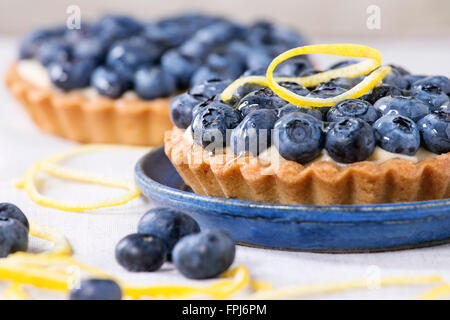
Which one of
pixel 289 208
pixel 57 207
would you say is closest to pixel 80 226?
pixel 57 207

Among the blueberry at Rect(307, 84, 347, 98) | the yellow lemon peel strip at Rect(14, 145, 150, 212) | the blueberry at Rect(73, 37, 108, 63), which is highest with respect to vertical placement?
the blueberry at Rect(307, 84, 347, 98)

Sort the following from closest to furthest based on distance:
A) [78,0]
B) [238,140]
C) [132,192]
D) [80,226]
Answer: [238,140]
[80,226]
[132,192]
[78,0]

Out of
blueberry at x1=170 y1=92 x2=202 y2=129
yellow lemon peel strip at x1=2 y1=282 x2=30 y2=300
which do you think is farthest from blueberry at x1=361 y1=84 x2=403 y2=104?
yellow lemon peel strip at x1=2 y1=282 x2=30 y2=300

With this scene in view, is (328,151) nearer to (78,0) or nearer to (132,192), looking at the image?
(132,192)

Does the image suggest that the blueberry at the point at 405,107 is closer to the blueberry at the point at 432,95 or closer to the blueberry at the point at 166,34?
the blueberry at the point at 432,95

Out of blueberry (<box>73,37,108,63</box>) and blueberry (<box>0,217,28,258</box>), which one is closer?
blueberry (<box>0,217,28,258</box>)

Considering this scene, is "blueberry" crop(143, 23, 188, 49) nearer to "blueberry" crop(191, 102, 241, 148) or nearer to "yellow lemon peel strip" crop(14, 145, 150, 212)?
"yellow lemon peel strip" crop(14, 145, 150, 212)

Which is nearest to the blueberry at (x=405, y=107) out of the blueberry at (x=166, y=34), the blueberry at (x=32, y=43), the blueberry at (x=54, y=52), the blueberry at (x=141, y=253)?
the blueberry at (x=141, y=253)
